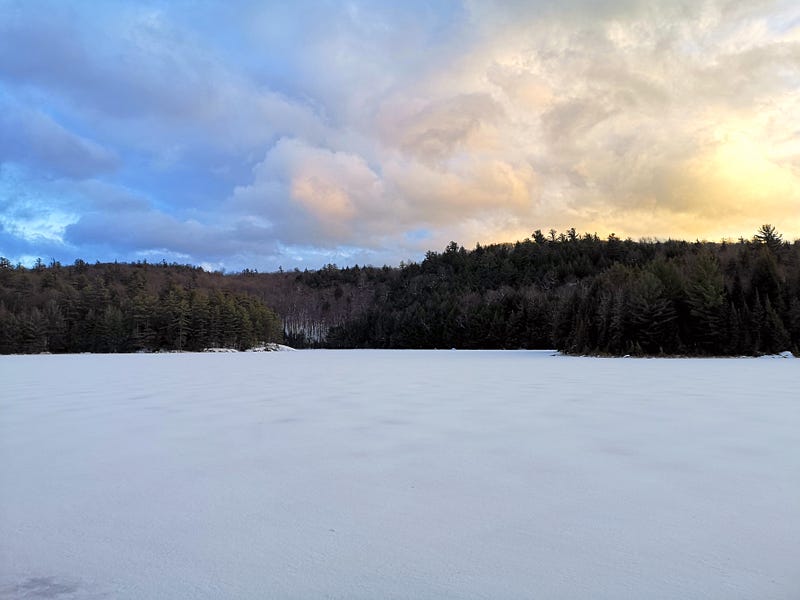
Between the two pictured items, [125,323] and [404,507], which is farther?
[125,323]

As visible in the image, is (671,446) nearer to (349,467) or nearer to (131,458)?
(349,467)

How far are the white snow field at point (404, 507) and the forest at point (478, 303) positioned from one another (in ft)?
117

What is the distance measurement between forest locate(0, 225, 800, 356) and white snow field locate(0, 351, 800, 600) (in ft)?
117

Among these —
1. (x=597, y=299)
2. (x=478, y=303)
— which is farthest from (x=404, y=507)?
(x=478, y=303)

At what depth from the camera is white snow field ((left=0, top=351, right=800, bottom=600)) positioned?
2.79 meters

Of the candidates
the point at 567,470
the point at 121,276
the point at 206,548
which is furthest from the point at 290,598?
the point at 121,276

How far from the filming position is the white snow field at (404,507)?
9.16ft

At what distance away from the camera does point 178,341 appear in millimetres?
78062

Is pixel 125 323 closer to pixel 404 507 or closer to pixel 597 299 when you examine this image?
pixel 597 299

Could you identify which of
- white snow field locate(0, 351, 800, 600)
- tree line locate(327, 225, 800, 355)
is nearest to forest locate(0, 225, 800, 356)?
tree line locate(327, 225, 800, 355)

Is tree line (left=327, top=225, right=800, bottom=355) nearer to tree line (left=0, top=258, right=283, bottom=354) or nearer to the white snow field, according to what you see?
tree line (left=0, top=258, right=283, bottom=354)

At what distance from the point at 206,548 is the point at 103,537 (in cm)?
75

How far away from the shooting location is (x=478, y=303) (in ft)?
301

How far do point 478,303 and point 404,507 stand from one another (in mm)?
88841
